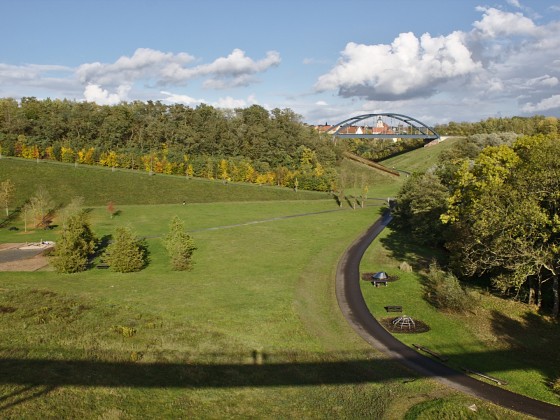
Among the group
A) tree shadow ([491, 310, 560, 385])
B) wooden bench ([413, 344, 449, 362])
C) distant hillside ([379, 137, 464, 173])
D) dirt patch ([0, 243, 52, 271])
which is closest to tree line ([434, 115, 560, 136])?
distant hillside ([379, 137, 464, 173])

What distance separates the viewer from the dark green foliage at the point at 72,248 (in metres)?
53.5

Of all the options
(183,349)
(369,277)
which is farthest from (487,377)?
(369,277)

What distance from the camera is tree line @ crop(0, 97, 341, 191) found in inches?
5246

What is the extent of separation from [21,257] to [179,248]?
23872mm

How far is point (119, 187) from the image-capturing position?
112375 millimetres

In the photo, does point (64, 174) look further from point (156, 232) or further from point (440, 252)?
point (440, 252)

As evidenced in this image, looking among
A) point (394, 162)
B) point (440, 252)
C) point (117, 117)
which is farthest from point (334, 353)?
point (394, 162)

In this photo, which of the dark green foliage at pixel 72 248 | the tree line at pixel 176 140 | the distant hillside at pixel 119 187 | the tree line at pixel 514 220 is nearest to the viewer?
the tree line at pixel 514 220

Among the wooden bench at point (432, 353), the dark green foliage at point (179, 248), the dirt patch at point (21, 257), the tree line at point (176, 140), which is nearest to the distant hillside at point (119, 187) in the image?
the tree line at point (176, 140)

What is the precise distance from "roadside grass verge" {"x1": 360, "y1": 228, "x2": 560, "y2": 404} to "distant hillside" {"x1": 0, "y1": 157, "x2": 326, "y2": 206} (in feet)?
239

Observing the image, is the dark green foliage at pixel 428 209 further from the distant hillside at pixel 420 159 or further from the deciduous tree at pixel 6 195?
the distant hillside at pixel 420 159

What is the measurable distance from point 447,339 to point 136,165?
119911mm

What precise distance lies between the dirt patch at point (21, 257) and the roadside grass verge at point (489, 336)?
4408 cm

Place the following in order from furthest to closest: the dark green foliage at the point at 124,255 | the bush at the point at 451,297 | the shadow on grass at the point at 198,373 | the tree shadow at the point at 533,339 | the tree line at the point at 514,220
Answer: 1. the dark green foliage at the point at 124,255
2. the bush at the point at 451,297
3. the tree line at the point at 514,220
4. the tree shadow at the point at 533,339
5. the shadow on grass at the point at 198,373
